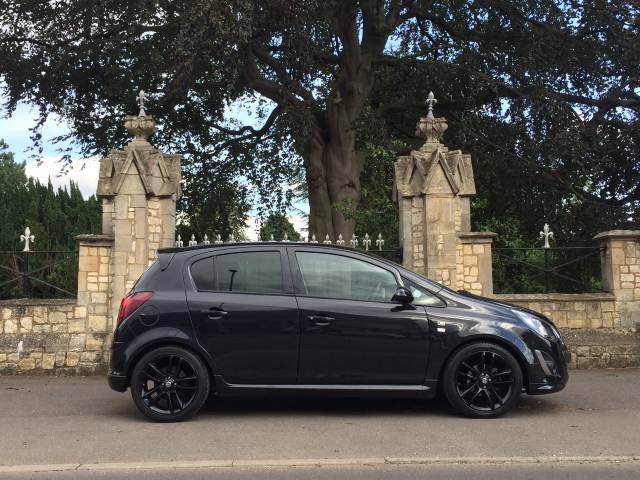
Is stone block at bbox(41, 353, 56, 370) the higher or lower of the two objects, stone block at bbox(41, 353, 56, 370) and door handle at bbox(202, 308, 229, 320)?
the lower

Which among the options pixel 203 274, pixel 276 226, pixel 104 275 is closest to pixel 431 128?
pixel 203 274

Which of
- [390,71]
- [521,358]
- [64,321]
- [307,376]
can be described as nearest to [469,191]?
[521,358]

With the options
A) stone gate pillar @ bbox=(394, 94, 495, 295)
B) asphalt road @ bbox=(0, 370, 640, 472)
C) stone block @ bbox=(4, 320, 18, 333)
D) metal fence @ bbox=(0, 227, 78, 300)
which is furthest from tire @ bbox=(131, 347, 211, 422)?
metal fence @ bbox=(0, 227, 78, 300)

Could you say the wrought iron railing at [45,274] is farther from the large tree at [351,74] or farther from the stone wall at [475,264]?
the stone wall at [475,264]

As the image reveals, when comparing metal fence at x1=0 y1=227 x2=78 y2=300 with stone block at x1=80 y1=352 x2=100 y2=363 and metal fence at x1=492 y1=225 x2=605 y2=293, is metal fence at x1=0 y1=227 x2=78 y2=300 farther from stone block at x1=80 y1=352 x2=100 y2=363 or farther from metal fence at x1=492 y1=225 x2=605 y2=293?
metal fence at x1=492 y1=225 x2=605 y2=293

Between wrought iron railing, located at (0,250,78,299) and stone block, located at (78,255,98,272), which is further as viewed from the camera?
wrought iron railing, located at (0,250,78,299)

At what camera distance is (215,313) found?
636 centimetres

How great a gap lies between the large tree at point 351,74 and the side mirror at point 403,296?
27.0 feet

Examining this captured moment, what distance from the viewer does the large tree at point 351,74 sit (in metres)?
14.9

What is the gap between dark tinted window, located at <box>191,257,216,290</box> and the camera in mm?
6547

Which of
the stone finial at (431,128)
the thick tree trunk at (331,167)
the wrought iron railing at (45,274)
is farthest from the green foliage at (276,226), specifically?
the stone finial at (431,128)

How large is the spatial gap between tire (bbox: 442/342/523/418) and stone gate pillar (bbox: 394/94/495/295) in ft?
11.6

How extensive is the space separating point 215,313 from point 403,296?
69.8 inches

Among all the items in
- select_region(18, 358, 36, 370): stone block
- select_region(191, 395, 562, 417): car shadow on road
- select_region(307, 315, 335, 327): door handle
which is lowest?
select_region(191, 395, 562, 417): car shadow on road
